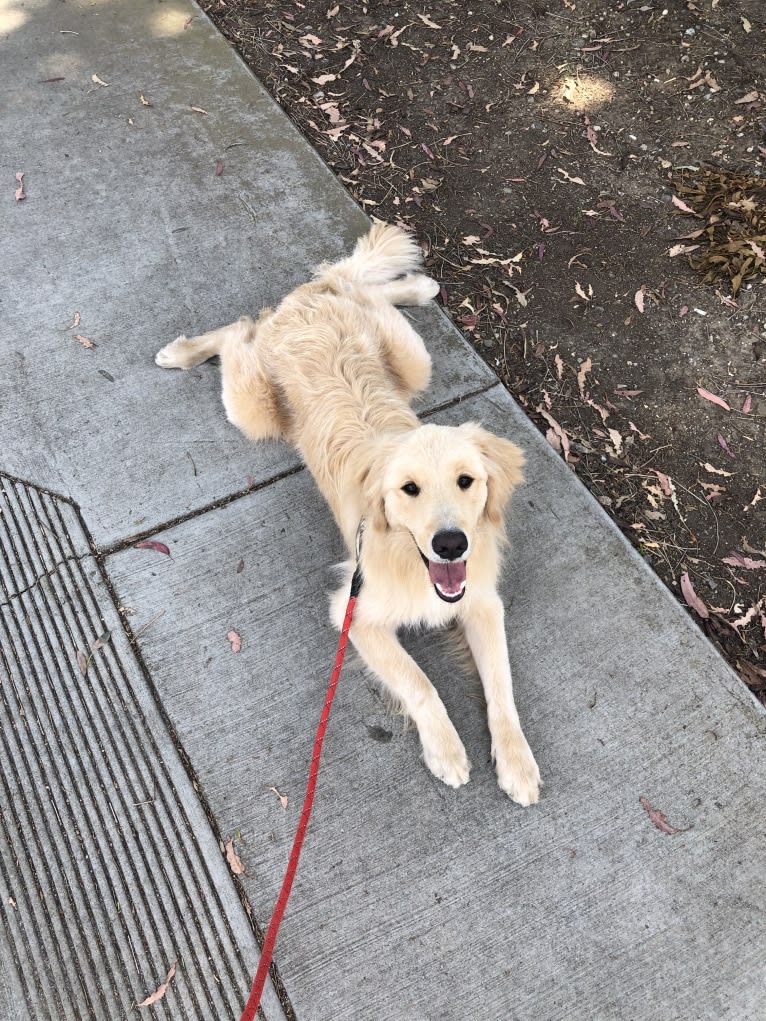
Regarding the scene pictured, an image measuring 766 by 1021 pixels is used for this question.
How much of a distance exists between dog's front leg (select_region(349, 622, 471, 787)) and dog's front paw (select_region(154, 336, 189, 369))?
6.74ft

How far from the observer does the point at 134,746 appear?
117 inches

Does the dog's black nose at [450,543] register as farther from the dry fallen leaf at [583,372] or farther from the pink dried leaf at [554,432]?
the dry fallen leaf at [583,372]

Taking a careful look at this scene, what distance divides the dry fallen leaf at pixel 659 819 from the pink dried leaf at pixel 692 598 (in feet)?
3.18

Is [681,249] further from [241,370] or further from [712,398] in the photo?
[241,370]

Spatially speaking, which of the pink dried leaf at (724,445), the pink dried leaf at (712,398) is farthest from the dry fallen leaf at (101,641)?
the pink dried leaf at (712,398)

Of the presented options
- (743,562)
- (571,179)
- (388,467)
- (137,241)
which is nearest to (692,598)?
(743,562)

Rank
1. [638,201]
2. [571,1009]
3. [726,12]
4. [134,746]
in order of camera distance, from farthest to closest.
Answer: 1. [726,12]
2. [638,201]
3. [134,746]
4. [571,1009]

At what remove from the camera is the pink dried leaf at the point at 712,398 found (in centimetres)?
396

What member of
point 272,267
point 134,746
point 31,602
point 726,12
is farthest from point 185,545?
point 726,12

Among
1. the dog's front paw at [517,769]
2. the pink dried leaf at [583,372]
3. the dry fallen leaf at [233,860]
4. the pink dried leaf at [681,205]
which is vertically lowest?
the dry fallen leaf at [233,860]

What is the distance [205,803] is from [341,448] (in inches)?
65.2

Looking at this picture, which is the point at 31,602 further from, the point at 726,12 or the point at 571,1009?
the point at 726,12

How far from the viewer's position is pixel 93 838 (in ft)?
9.09

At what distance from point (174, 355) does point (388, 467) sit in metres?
2.06
